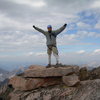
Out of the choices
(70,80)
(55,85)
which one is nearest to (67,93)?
(70,80)

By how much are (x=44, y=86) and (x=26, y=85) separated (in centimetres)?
194

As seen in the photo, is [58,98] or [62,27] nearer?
[58,98]

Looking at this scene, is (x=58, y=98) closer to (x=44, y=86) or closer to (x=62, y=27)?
(x=44, y=86)

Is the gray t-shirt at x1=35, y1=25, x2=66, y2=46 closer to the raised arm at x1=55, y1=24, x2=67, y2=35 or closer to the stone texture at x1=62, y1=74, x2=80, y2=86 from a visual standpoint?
the raised arm at x1=55, y1=24, x2=67, y2=35

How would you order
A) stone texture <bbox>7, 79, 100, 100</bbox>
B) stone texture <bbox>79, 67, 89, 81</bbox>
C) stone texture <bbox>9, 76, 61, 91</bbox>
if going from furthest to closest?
stone texture <bbox>79, 67, 89, 81</bbox>, stone texture <bbox>9, 76, 61, 91</bbox>, stone texture <bbox>7, 79, 100, 100</bbox>

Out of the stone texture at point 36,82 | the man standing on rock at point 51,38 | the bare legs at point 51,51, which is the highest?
the man standing on rock at point 51,38

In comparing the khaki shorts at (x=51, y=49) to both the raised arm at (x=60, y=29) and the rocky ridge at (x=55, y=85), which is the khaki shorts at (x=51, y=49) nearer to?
the raised arm at (x=60, y=29)

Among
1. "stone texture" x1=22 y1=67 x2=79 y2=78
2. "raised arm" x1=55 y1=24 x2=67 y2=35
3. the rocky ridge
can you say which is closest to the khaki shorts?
"raised arm" x1=55 y1=24 x2=67 y2=35

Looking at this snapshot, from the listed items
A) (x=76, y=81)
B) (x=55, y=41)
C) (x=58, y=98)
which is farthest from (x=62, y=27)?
(x=58, y=98)

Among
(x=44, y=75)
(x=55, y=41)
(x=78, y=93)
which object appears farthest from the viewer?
(x=55, y=41)

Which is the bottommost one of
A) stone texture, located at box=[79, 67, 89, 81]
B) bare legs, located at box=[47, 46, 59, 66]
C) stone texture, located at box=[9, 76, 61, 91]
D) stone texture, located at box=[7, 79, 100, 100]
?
stone texture, located at box=[7, 79, 100, 100]

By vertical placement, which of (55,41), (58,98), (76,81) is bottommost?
(58,98)

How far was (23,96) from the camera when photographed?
78.8 feet

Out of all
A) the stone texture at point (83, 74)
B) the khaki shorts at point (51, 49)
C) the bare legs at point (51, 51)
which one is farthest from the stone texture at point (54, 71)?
the stone texture at point (83, 74)
